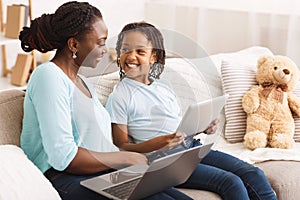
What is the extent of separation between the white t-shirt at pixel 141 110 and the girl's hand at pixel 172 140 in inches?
0.7

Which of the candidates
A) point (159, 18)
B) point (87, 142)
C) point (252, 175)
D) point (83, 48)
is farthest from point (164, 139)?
point (159, 18)

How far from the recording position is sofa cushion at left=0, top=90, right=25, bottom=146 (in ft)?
6.27

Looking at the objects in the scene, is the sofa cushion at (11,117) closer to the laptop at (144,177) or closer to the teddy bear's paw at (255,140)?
the laptop at (144,177)

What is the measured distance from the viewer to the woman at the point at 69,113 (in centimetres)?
172

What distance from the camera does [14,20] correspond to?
3.71 m

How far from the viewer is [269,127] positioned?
2609 mm

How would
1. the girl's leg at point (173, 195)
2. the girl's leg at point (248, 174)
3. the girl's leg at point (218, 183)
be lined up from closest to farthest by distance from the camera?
the girl's leg at point (173, 195)
the girl's leg at point (218, 183)
the girl's leg at point (248, 174)

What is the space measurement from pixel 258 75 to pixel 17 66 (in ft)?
5.90

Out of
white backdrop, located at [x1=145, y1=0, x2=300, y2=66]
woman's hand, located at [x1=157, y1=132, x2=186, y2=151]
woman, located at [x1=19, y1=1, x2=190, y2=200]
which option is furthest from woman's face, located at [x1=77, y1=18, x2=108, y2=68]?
white backdrop, located at [x1=145, y1=0, x2=300, y2=66]

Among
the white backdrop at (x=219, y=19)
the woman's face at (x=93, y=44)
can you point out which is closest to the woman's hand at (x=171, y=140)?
the woman's face at (x=93, y=44)

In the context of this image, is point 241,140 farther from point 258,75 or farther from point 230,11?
point 230,11

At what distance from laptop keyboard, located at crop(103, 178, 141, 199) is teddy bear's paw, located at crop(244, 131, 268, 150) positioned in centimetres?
101

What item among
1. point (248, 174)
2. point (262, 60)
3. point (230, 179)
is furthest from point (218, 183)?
point (262, 60)

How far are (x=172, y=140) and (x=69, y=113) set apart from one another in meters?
0.32
